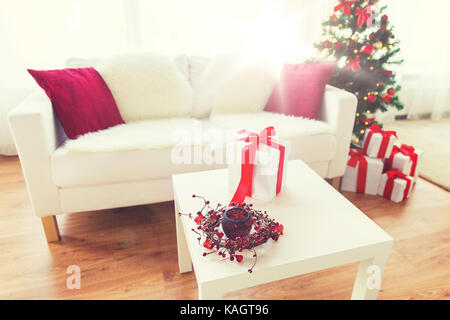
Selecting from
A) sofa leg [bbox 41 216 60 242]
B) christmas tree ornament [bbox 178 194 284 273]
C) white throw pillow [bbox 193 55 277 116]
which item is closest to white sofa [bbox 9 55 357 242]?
sofa leg [bbox 41 216 60 242]

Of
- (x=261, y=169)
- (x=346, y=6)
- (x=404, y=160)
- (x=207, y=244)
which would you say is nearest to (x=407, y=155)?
(x=404, y=160)

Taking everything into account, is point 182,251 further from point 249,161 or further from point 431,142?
point 431,142

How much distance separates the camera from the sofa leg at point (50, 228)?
1509mm

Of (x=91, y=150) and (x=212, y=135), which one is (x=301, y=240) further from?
(x=91, y=150)

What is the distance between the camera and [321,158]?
1786mm

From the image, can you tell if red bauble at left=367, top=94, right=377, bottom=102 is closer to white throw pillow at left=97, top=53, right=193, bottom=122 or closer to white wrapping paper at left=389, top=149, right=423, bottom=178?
white wrapping paper at left=389, top=149, right=423, bottom=178

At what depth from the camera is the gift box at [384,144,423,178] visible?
6.29 feet

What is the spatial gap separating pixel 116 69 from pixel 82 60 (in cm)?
24

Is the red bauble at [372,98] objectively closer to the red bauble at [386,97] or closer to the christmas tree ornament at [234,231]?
the red bauble at [386,97]

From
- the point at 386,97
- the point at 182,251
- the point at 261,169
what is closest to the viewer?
the point at 261,169

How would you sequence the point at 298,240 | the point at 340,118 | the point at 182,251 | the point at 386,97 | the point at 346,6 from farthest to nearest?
the point at 386,97 → the point at 346,6 → the point at 340,118 → the point at 182,251 → the point at 298,240

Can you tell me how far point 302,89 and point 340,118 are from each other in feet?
0.96

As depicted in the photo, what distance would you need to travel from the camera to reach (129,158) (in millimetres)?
1487
